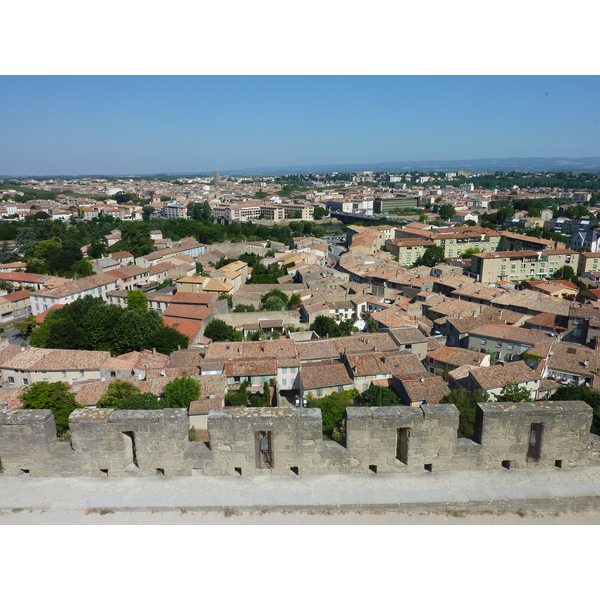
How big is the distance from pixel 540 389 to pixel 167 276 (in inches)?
1161

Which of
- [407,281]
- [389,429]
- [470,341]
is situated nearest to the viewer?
[389,429]

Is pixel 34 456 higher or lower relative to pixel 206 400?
higher

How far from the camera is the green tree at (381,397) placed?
13797mm

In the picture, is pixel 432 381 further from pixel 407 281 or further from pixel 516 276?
pixel 516 276

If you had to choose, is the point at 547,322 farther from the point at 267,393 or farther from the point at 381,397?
the point at 267,393

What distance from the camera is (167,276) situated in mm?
37031

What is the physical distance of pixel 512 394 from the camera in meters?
13.0

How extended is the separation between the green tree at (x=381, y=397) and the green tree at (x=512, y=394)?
2996 millimetres

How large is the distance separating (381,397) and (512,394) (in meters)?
3.74

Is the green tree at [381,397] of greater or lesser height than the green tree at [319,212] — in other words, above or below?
below

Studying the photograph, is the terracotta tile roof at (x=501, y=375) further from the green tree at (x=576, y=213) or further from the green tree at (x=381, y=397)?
the green tree at (x=576, y=213)

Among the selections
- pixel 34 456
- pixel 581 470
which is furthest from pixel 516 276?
pixel 34 456

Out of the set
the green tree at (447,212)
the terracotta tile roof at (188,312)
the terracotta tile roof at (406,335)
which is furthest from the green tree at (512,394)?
the green tree at (447,212)

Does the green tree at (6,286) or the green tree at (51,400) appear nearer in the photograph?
the green tree at (51,400)
